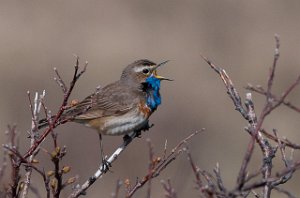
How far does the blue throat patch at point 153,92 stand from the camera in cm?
999

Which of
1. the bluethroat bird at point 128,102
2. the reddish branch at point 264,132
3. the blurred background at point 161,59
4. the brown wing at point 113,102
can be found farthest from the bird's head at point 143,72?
the blurred background at point 161,59

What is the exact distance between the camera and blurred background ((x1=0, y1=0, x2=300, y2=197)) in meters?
18.6

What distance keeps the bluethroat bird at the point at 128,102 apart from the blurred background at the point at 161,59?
674 centimetres

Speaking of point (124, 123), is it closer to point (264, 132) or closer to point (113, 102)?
point (113, 102)

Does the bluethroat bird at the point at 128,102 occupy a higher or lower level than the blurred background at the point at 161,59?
lower

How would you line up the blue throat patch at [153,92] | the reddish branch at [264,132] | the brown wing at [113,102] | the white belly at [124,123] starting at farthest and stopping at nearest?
the brown wing at [113,102] → the blue throat patch at [153,92] → the white belly at [124,123] → the reddish branch at [264,132]

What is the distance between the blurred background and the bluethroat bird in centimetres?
674

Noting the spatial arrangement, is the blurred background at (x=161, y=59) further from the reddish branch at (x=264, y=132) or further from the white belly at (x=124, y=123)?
the reddish branch at (x=264, y=132)

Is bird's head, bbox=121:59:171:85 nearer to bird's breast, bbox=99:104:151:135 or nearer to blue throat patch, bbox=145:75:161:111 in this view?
blue throat patch, bbox=145:75:161:111

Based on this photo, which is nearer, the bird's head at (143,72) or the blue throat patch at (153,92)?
the blue throat patch at (153,92)

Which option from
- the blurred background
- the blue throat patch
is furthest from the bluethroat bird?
the blurred background

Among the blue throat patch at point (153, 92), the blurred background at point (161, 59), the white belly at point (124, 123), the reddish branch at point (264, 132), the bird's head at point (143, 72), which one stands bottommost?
the reddish branch at point (264, 132)

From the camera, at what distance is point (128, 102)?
1018 cm

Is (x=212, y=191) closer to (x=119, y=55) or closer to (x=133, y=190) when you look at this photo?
(x=133, y=190)
